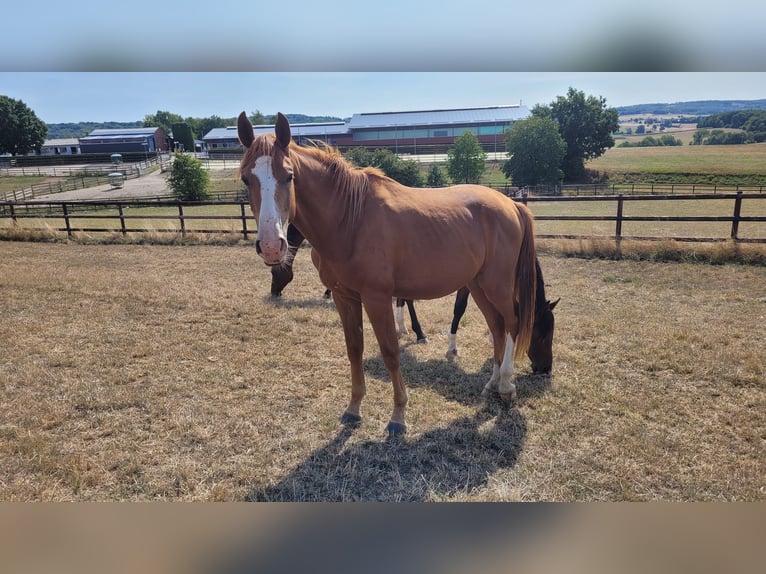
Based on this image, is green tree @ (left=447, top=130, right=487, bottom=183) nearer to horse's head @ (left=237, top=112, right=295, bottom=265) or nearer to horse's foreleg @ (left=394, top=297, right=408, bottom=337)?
horse's head @ (left=237, top=112, right=295, bottom=265)

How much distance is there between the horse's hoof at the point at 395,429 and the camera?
128 inches

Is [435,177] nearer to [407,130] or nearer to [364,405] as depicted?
[407,130]

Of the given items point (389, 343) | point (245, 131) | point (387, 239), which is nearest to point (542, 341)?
point (389, 343)

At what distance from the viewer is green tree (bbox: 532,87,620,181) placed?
251cm

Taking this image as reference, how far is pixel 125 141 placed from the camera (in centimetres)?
216

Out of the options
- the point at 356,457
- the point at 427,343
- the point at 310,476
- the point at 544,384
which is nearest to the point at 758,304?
the point at 544,384

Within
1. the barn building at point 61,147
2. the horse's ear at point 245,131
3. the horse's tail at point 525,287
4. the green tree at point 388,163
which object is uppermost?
the horse's ear at point 245,131

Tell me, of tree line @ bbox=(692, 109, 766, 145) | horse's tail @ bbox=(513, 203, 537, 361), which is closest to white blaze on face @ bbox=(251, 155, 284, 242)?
tree line @ bbox=(692, 109, 766, 145)

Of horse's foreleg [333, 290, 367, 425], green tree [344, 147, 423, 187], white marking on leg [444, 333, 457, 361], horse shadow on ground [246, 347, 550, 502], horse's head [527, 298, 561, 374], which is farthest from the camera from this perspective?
white marking on leg [444, 333, 457, 361]

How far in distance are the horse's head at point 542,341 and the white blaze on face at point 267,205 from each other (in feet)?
9.39

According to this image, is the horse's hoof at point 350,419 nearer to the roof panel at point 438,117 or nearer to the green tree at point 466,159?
the green tree at point 466,159

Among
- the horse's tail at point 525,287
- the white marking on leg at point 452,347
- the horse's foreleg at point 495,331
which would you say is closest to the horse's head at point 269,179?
the horse's foreleg at point 495,331

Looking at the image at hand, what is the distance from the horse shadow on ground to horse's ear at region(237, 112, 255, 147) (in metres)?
2.06

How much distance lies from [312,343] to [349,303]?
1.81m
